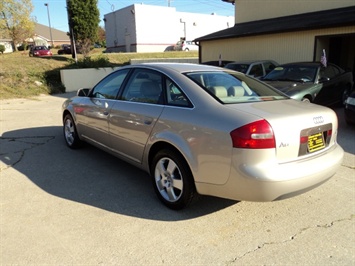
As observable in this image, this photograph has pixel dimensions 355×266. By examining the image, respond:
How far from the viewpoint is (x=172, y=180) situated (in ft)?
11.2

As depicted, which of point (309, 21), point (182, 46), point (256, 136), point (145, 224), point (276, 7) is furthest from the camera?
point (182, 46)

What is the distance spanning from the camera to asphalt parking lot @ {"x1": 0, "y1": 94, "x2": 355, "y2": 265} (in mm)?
2686

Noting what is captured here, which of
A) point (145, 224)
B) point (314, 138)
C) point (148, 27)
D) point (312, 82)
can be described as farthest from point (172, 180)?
point (148, 27)

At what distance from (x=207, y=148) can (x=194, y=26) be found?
177ft

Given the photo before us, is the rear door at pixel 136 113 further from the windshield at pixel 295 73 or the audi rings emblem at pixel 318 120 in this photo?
the windshield at pixel 295 73

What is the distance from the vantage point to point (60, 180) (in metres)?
4.35

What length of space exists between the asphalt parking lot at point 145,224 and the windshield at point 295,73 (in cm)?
428

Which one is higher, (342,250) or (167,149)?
(167,149)

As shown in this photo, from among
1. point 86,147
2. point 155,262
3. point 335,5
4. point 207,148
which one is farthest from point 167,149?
point 335,5

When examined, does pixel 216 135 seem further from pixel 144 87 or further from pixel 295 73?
pixel 295 73

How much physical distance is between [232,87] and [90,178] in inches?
93.1

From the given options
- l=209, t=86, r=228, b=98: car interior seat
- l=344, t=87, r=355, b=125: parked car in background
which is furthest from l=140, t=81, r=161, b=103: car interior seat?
l=344, t=87, r=355, b=125: parked car in background

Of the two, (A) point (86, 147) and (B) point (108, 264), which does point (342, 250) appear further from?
(A) point (86, 147)

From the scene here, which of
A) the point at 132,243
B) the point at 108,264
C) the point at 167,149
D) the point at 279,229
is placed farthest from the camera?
the point at 167,149
